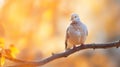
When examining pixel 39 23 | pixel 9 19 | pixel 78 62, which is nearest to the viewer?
pixel 9 19

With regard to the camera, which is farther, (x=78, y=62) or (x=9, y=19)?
(x=78, y=62)

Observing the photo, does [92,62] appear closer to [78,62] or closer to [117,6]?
[78,62]

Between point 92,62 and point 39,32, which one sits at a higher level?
point 39,32

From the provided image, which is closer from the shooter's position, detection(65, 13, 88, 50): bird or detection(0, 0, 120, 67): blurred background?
detection(65, 13, 88, 50): bird

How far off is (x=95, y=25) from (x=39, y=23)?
0.51 metres

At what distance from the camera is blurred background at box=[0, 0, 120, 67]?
3.23 m

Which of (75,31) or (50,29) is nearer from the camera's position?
(75,31)

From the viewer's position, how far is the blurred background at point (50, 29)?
323 centimetres

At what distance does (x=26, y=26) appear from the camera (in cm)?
335

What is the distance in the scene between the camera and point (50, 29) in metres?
3.52

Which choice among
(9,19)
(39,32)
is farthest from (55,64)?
(9,19)

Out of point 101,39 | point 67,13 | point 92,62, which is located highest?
point 67,13

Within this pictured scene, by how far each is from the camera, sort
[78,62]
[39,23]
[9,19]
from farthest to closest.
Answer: [78,62], [39,23], [9,19]

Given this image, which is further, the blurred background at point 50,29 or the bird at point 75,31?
the blurred background at point 50,29
